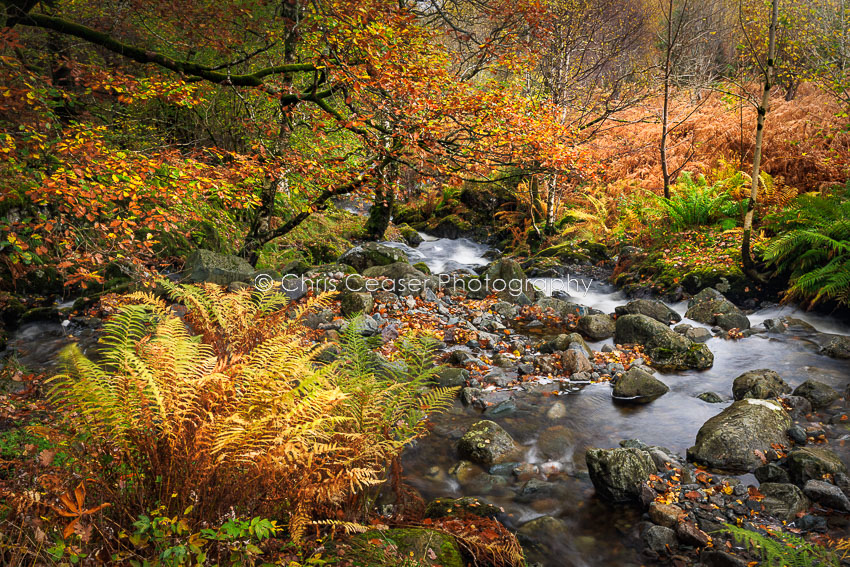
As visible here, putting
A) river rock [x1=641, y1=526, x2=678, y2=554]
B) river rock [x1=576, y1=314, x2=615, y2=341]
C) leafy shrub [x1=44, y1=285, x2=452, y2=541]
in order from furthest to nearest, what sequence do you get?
river rock [x1=576, y1=314, x2=615, y2=341] → river rock [x1=641, y1=526, x2=678, y2=554] → leafy shrub [x1=44, y1=285, x2=452, y2=541]

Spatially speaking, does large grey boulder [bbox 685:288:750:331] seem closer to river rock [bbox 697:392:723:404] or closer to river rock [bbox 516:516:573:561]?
river rock [bbox 697:392:723:404]

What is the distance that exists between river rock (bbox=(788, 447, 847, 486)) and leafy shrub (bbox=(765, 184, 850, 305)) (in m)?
4.19

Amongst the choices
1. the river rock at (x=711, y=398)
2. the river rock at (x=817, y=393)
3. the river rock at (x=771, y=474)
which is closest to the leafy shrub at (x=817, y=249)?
the river rock at (x=817, y=393)

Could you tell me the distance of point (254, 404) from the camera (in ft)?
7.32

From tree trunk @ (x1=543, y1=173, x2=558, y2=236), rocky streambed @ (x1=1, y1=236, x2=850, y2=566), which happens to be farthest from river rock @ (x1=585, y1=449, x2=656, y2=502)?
tree trunk @ (x1=543, y1=173, x2=558, y2=236)

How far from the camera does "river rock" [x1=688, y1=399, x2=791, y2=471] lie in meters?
4.22

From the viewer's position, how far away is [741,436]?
170 inches

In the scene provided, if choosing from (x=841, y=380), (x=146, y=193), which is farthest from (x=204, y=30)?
(x=841, y=380)

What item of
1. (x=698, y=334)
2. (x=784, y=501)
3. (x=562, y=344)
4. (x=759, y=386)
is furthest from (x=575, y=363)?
(x=784, y=501)

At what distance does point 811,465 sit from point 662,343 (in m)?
3.16

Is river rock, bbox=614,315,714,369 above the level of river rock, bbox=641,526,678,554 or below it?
above

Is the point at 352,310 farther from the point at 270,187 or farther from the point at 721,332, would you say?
the point at 721,332

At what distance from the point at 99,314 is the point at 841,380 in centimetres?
1022

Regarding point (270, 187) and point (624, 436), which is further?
point (270, 187)
